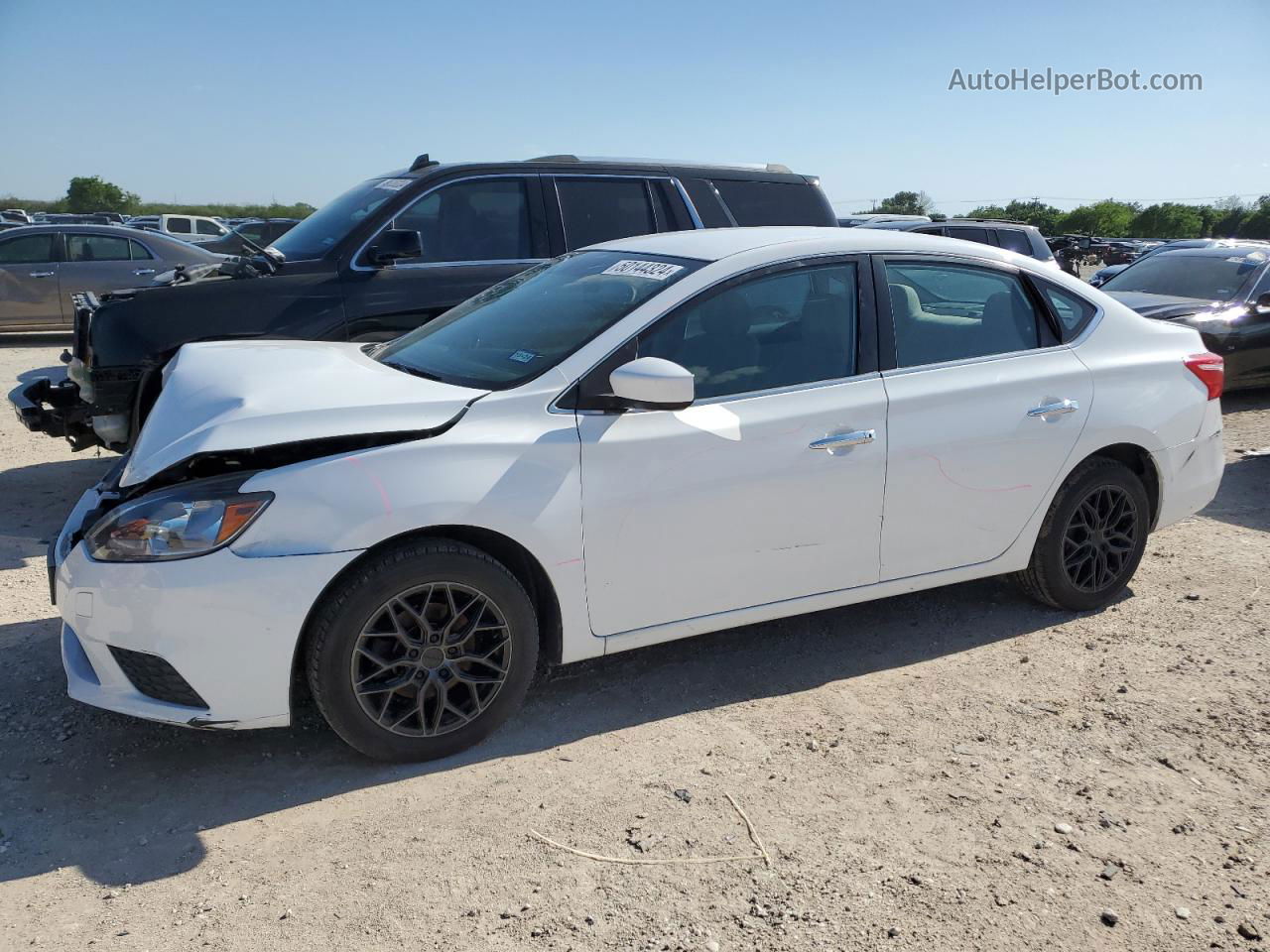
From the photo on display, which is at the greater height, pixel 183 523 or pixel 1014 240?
pixel 1014 240

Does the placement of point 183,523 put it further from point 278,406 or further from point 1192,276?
point 1192,276

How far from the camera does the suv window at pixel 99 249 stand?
13406 mm

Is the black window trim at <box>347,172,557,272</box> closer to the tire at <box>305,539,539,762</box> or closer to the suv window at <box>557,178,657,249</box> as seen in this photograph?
the suv window at <box>557,178,657,249</box>

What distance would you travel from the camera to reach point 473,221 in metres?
6.45

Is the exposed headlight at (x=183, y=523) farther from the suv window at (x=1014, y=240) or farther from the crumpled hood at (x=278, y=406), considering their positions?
the suv window at (x=1014, y=240)

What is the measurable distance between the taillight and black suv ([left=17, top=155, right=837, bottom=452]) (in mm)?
3023

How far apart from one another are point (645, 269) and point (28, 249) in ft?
39.9

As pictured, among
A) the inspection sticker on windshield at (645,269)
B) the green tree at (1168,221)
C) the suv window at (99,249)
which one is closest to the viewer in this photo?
the inspection sticker on windshield at (645,269)

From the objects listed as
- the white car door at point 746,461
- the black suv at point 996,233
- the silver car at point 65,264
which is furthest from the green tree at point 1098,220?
the white car door at point 746,461

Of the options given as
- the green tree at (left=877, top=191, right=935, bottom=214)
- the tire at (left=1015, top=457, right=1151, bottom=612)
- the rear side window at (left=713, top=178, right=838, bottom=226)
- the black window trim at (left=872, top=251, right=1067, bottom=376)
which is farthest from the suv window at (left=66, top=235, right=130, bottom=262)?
the green tree at (left=877, top=191, right=935, bottom=214)

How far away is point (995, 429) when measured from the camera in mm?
4195

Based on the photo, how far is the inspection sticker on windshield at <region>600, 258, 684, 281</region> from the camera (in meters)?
3.93

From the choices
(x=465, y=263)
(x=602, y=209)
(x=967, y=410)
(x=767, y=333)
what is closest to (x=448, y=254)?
(x=465, y=263)

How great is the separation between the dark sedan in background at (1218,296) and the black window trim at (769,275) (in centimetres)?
603
